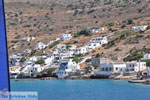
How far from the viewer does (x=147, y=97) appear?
3644 centimetres

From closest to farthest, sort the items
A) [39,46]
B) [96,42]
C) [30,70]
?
[30,70] → [96,42] → [39,46]

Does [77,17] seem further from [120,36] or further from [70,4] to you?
[120,36]

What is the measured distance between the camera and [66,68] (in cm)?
6850

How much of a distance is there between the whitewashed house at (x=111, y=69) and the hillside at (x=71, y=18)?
10832mm

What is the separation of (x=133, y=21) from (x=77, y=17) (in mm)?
21492

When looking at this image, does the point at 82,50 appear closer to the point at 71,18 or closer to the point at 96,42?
the point at 96,42

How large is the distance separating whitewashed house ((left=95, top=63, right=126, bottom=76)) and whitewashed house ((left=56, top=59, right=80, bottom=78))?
468cm

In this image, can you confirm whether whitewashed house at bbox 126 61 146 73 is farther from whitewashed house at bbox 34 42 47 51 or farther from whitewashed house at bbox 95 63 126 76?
whitewashed house at bbox 34 42 47 51

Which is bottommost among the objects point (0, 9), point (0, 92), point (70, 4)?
point (0, 92)

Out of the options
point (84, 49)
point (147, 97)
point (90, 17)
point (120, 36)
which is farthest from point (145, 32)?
point (147, 97)

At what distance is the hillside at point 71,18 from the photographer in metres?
88.2

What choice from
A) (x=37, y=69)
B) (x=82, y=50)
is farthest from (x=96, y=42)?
(x=37, y=69)

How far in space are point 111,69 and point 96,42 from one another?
1740 centimetres

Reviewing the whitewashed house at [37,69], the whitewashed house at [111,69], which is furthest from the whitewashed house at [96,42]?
the whitewashed house at [111,69]
